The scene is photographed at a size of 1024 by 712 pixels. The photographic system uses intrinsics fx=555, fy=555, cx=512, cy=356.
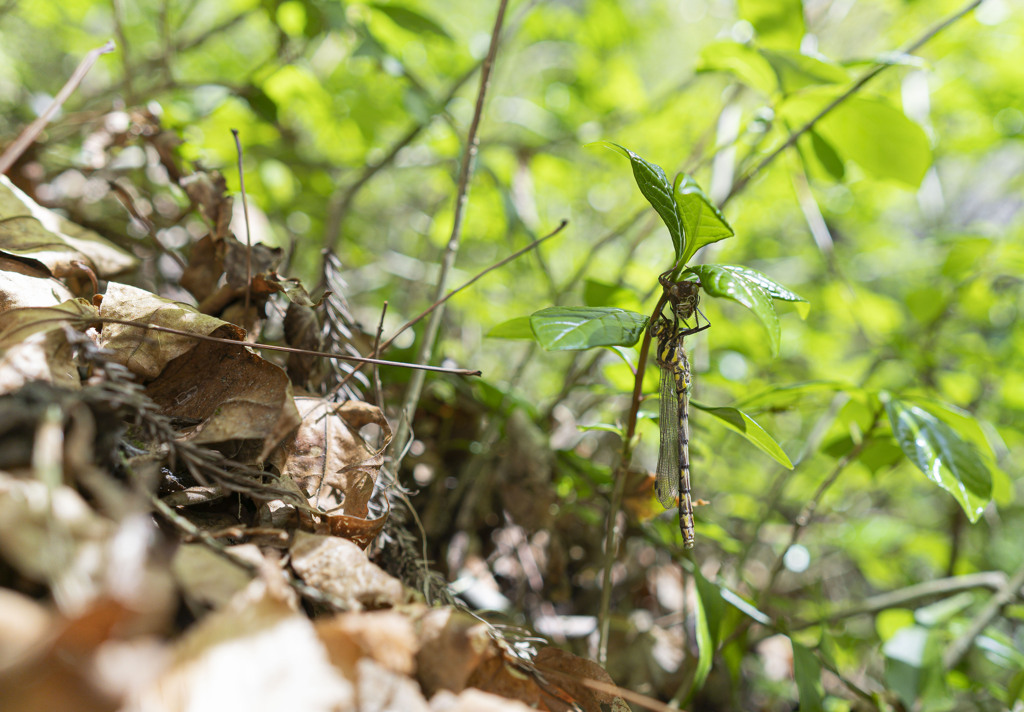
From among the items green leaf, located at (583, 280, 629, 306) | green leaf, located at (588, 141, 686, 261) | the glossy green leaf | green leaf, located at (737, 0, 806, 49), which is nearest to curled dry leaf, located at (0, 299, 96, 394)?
green leaf, located at (588, 141, 686, 261)

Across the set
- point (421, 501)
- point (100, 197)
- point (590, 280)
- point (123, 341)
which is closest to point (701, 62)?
point (590, 280)

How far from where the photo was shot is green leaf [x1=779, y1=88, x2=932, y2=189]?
1344mm

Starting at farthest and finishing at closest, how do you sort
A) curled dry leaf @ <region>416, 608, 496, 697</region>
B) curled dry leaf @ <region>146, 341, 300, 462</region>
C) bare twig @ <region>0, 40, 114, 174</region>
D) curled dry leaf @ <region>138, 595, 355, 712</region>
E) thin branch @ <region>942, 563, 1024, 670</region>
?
1. thin branch @ <region>942, 563, 1024, 670</region>
2. bare twig @ <region>0, 40, 114, 174</region>
3. curled dry leaf @ <region>146, 341, 300, 462</region>
4. curled dry leaf @ <region>416, 608, 496, 697</region>
5. curled dry leaf @ <region>138, 595, 355, 712</region>

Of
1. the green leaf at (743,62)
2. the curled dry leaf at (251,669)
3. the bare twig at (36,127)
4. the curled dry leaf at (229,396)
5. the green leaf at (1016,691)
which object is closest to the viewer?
the curled dry leaf at (251,669)

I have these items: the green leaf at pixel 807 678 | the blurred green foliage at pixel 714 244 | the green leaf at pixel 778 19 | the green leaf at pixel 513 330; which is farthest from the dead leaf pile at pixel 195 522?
the green leaf at pixel 778 19

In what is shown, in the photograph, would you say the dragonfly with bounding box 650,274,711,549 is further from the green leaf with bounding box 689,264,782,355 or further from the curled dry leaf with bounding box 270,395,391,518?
the curled dry leaf with bounding box 270,395,391,518

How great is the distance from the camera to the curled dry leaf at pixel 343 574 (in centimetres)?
63

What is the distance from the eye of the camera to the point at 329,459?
813 millimetres

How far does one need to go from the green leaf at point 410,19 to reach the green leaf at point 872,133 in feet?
3.39

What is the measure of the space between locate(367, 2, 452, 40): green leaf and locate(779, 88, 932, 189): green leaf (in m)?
1.03

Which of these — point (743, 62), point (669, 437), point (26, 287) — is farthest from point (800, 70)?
point (26, 287)

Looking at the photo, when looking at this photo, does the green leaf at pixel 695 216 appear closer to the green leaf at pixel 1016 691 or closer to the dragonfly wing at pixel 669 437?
the dragonfly wing at pixel 669 437

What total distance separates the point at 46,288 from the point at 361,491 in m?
0.55

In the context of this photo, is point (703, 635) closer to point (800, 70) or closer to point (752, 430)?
point (752, 430)
